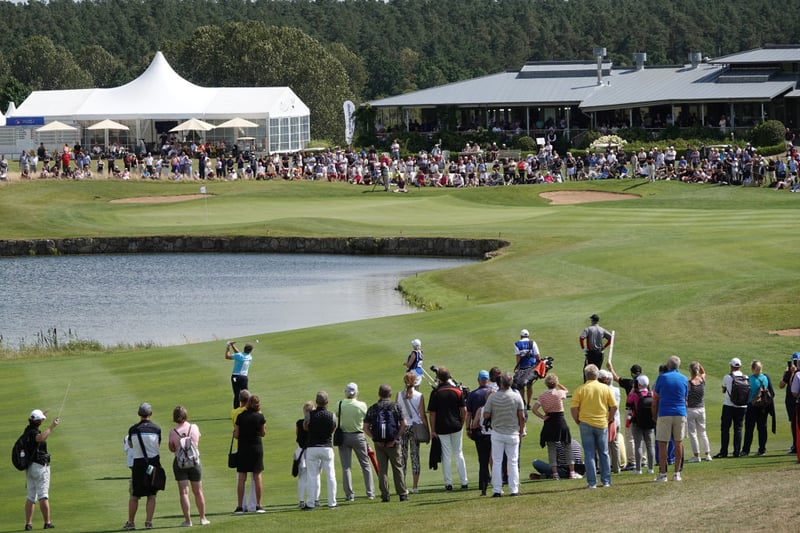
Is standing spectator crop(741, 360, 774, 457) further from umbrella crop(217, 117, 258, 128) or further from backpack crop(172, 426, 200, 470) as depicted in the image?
umbrella crop(217, 117, 258, 128)

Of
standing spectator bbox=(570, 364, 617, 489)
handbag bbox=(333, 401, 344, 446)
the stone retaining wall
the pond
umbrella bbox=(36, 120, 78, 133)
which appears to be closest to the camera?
standing spectator bbox=(570, 364, 617, 489)

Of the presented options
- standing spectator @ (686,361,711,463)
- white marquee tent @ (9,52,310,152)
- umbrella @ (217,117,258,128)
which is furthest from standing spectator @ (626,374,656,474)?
white marquee tent @ (9,52,310,152)

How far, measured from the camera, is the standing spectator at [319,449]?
58.4ft

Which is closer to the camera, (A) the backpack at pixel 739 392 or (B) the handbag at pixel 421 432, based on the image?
(B) the handbag at pixel 421 432

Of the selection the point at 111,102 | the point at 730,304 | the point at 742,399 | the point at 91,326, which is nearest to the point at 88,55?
the point at 111,102

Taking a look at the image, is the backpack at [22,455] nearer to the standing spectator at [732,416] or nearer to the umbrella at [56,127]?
the standing spectator at [732,416]

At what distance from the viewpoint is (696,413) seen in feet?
64.7

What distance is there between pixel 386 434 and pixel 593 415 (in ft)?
8.85

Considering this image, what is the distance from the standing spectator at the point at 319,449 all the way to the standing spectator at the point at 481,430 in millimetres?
1889

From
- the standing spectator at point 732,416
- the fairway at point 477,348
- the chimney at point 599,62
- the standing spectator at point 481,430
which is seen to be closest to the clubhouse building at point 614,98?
the chimney at point 599,62

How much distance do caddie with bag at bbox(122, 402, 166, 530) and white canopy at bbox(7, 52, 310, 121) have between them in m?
74.1

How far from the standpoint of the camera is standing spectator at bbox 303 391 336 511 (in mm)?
17797

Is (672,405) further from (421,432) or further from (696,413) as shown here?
(421,432)

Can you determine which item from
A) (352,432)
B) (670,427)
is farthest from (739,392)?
(352,432)
